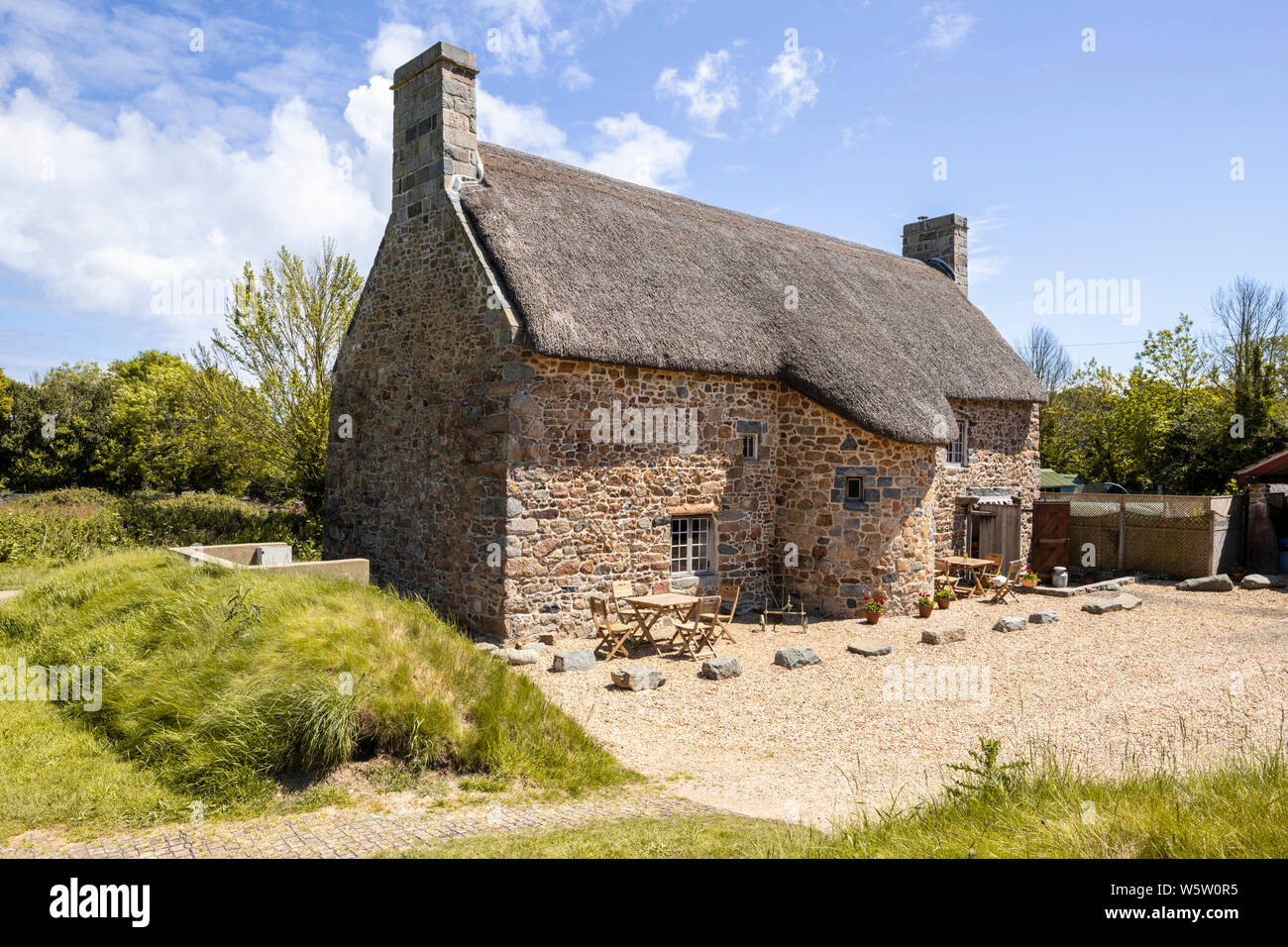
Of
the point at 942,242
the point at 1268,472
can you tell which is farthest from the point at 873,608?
the point at 942,242

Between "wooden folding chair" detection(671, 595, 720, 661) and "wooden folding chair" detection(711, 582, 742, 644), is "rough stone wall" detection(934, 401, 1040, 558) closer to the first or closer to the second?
"wooden folding chair" detection(711, 582, 742, 644)

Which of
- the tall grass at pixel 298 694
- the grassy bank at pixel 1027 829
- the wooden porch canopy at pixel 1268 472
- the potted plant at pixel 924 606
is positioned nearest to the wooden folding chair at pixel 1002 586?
the potted plant at pixel 924 606

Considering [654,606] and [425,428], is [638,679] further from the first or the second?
[425,428]

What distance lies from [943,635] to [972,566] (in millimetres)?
→ 4447

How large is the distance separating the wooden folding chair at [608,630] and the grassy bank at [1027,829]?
5.19m

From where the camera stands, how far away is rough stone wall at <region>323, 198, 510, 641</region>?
11094 millimetres

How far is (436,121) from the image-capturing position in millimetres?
11914

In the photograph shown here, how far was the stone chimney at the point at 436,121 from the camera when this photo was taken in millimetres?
11758

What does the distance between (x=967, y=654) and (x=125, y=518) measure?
623 inches

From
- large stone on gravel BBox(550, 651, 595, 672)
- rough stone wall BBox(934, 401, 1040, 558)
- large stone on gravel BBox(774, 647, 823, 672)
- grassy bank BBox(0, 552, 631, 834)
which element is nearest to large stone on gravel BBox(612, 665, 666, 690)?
large stone on gravel BBox(550, 651, 595, 672)

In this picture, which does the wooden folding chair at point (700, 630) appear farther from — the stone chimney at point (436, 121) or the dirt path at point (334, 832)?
the stone chimney at point (436, 121)

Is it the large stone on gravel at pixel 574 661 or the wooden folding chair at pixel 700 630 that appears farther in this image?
the wooden folding chair at pixel 700 630

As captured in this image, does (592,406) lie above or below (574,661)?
above
